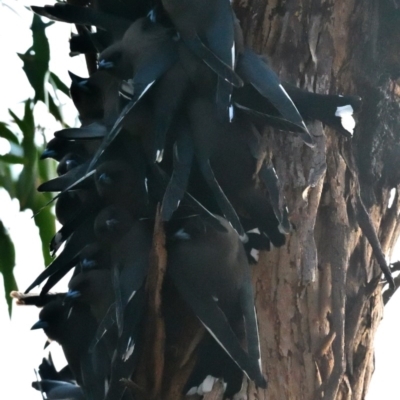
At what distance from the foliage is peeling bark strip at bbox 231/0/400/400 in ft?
2.20

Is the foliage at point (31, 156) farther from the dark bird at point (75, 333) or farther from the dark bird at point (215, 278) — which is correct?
the dark bird at point (215, 278)

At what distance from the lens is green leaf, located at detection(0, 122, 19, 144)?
5.10 feet

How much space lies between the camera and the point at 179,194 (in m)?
0.72

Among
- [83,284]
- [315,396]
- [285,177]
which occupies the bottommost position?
[315,396]

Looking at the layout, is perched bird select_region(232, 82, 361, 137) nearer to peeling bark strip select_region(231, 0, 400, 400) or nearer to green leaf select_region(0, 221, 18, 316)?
peeling bark strip select_region(231, 0, 400, 400)

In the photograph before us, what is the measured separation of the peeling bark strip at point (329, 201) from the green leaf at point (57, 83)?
2.43ft

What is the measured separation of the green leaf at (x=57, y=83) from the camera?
1.56m

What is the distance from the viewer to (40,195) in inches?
57.9

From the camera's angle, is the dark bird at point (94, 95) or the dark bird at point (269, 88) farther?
the dark bird at point (94, 95)

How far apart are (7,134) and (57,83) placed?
0.16m

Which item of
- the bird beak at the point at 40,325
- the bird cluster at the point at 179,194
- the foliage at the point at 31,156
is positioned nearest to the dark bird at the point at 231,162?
the bird cluster at the point at 179,194

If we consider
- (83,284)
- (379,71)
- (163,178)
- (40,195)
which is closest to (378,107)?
(379,71)

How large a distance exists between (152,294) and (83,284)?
11 cm

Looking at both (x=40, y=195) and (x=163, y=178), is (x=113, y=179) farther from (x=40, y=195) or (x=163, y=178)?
(x=40, y=195)
